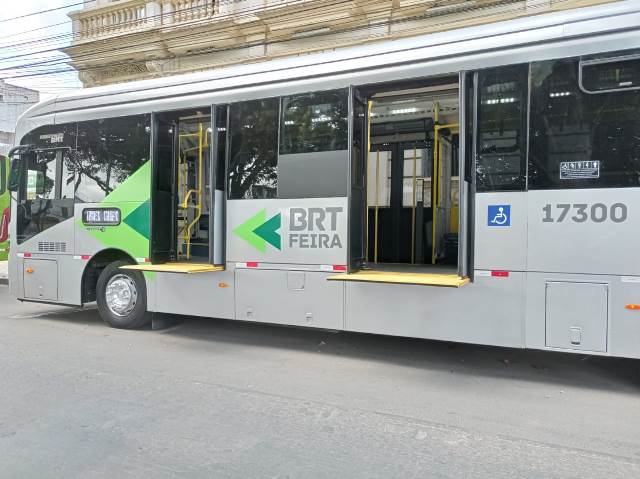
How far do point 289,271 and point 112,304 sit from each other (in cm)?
332

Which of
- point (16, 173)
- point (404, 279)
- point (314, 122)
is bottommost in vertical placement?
point (404, 279)

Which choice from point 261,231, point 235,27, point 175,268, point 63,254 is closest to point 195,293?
point 175,268

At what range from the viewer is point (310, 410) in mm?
4461

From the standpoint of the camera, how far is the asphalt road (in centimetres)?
347

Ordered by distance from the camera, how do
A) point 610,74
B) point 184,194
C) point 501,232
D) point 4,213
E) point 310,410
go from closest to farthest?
point 310,410 < point 610,74 < point 501,232 < point 184,194 < point 4,213

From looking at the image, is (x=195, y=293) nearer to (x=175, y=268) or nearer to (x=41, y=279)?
(x=175, y=268)

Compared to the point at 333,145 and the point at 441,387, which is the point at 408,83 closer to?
the point at 333,145

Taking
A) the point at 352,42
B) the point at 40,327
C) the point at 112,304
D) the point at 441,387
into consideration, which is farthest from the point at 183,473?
the point at 352,42

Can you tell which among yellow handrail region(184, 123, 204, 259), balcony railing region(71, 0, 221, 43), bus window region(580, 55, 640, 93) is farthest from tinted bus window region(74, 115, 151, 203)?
balcony railing region(71, 0, 221, 43)

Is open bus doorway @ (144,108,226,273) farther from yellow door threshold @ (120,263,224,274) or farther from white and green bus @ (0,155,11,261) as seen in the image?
white and green bus @ (0,155,11,261)

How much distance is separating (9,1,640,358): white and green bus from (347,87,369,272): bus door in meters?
0.03

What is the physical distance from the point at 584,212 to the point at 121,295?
6.37m

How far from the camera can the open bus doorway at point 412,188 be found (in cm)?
794

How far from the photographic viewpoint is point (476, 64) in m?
→ 5.12
